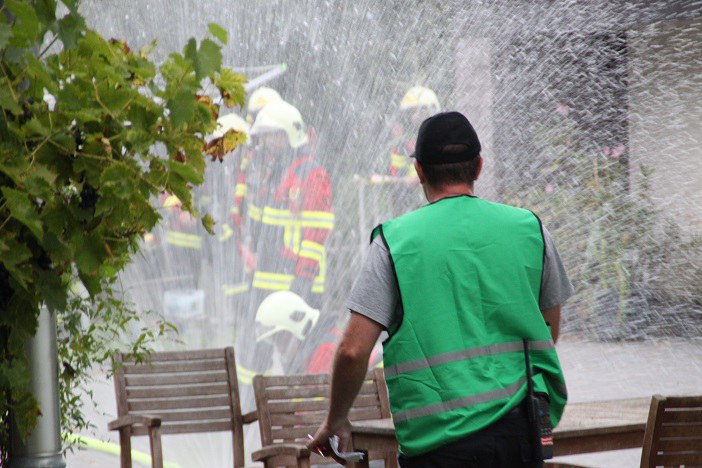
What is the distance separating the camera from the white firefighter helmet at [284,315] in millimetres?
6492

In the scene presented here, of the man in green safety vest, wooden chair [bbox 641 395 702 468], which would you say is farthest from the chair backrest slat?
the man in green safety vest

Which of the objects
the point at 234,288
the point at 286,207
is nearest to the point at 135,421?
the point at 234,288

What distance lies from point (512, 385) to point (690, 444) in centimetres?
143

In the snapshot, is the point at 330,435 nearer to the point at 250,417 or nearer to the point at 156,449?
the point at 156,449

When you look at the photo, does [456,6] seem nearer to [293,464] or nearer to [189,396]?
[189,396]

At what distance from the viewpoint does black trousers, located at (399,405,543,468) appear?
2533 mm

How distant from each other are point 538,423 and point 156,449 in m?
2.29

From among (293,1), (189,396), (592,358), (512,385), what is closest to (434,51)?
(293,1)

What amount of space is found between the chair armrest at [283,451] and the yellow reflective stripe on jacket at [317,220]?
10.7ft

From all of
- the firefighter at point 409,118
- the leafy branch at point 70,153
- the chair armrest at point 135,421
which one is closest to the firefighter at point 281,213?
the firefighter at point 409,118

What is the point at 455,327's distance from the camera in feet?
8.39

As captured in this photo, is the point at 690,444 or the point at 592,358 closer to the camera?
the point at 690,444

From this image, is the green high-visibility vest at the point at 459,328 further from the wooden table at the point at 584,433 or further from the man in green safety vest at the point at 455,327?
the wooden table at the point at 584,433

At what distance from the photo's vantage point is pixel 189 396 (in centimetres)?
515
